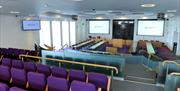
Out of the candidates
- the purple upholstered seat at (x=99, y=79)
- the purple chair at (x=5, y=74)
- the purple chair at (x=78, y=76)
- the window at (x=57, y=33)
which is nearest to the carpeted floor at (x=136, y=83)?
the purple upholstered seat at (x=99, y=79)

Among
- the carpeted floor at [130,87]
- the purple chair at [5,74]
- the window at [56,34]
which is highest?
the window at [56,34]

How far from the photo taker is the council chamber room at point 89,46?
4.42 meters

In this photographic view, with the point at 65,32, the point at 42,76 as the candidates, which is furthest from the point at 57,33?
the point at 42,76

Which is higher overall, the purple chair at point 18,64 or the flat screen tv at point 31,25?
the flat screen tv at point 31,25

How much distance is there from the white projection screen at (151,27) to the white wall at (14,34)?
10547 millimetres

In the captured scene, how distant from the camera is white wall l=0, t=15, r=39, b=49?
10844 mm

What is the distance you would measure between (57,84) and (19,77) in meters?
1.34

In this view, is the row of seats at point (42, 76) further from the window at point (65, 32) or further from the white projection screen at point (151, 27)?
the white projection screen at point (151, 27)

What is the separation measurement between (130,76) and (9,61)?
15.1 feet

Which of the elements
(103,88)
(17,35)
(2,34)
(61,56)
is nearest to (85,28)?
(17,35)

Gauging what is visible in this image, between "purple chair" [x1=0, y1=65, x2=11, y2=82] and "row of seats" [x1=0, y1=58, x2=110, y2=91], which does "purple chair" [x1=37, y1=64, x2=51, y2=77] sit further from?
"purple chair" [x1=0, y1=65, x2=11, y2=82]

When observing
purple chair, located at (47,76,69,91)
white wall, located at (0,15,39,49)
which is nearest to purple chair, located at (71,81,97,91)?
purple chair, located at (47,76,69,91)

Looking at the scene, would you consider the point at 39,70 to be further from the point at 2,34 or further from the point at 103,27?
the point at 103,27

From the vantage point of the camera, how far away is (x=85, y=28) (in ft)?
63.8
